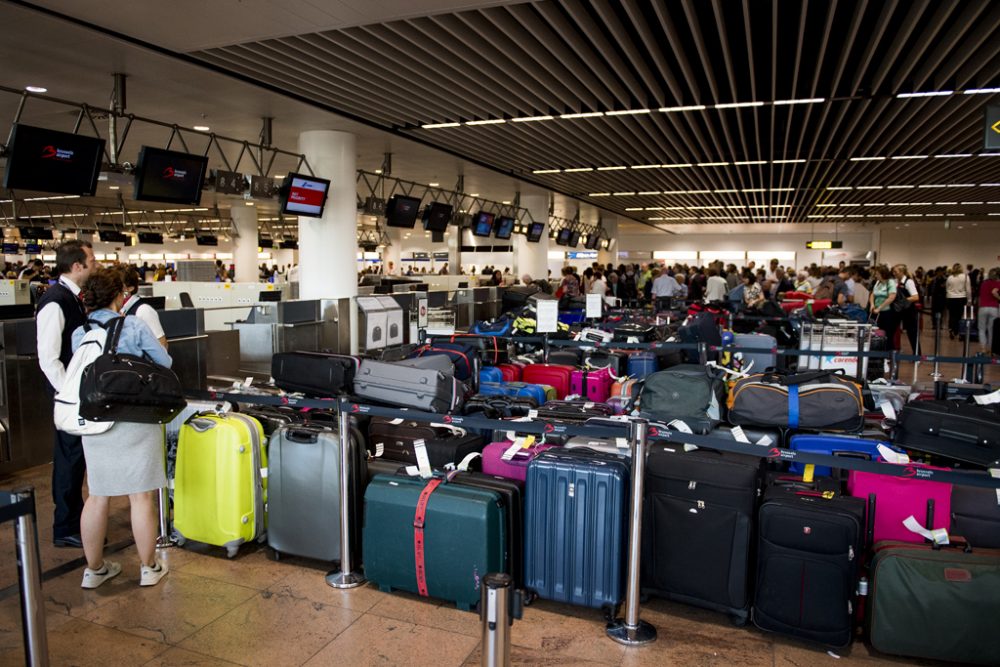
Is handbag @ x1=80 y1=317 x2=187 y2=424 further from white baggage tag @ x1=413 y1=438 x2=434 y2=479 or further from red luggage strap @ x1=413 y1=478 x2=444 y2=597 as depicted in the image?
red luggage strap @ x1=413 y1=478 x2=444 y2=597

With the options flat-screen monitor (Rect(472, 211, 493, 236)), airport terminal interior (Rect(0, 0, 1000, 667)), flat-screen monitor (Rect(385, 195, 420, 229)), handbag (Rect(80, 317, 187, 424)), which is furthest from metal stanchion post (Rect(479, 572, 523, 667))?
flat-screen monitor (Rect(472, 211, 493, 236))

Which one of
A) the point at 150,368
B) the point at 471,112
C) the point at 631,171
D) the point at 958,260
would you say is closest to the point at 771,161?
the point at 631,171

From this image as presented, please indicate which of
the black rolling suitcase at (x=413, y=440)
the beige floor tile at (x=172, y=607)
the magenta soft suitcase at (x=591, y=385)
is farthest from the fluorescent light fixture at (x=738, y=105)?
the beige floor tile at (x=172, y=607)

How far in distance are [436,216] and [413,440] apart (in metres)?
10.7

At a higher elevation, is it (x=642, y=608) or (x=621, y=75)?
(x=621, y=75)

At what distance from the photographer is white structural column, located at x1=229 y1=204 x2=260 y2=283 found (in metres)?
21.7

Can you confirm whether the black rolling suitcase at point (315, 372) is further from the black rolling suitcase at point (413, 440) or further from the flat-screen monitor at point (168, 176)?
the flat-screen monitor at point (168, 176)

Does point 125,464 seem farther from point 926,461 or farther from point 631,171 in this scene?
point 631,171

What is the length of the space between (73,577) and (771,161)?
1267 centimetres

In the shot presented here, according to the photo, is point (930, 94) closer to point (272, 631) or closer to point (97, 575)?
point (272, 631)

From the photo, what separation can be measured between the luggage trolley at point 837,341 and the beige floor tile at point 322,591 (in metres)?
5.91

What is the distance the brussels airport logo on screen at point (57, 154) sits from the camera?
658 cm

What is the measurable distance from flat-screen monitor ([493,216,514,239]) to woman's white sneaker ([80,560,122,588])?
45.9 feet

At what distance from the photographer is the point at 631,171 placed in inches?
573
